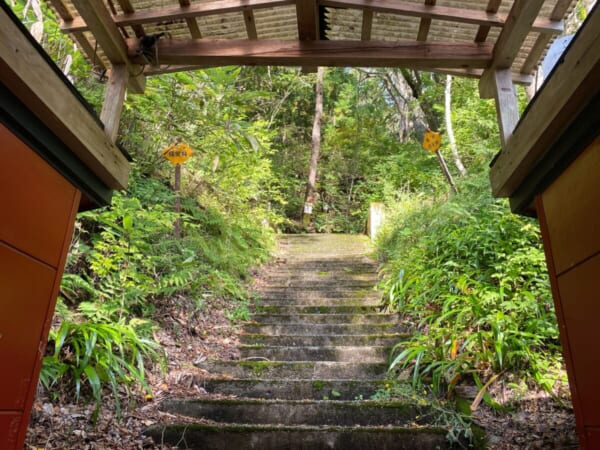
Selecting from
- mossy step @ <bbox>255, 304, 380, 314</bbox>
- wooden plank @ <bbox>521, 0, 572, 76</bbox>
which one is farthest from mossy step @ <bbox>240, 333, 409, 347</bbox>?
wooden plank @ <bbox>521, 0, 572, 76</bbox>

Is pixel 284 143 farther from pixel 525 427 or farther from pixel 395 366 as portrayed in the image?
pixel 525 427

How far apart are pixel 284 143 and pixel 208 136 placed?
904cm

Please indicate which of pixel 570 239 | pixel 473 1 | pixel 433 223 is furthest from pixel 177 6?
pixel 433 223

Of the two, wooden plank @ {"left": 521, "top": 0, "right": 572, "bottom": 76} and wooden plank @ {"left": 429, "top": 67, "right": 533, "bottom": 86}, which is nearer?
wooden plank @ {"left": 521, "top": 0, "right": 572, "bottom": 76}

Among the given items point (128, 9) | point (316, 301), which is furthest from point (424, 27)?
point (316, 301)

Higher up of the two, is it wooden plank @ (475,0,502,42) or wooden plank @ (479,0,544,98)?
wooden plank @ (475,0,502,42)

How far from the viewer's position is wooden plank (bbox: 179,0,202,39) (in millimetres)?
2379

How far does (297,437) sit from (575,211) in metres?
2.01

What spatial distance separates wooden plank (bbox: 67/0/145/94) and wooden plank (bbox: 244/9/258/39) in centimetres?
75

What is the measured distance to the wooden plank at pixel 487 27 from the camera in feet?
7.52

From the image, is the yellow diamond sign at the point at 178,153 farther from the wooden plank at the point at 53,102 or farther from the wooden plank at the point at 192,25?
the wooden plank at the point at 53,102

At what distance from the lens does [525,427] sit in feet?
8.39

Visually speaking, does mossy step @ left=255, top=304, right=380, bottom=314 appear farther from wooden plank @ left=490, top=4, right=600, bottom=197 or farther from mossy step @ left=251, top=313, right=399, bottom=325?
wooden plank @ left=490, top=4, right=600, bottom=197

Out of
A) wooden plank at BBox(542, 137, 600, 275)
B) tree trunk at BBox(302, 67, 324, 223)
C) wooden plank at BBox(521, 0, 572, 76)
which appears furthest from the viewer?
tree trunk at BBox(302, 67, 324, 223)
